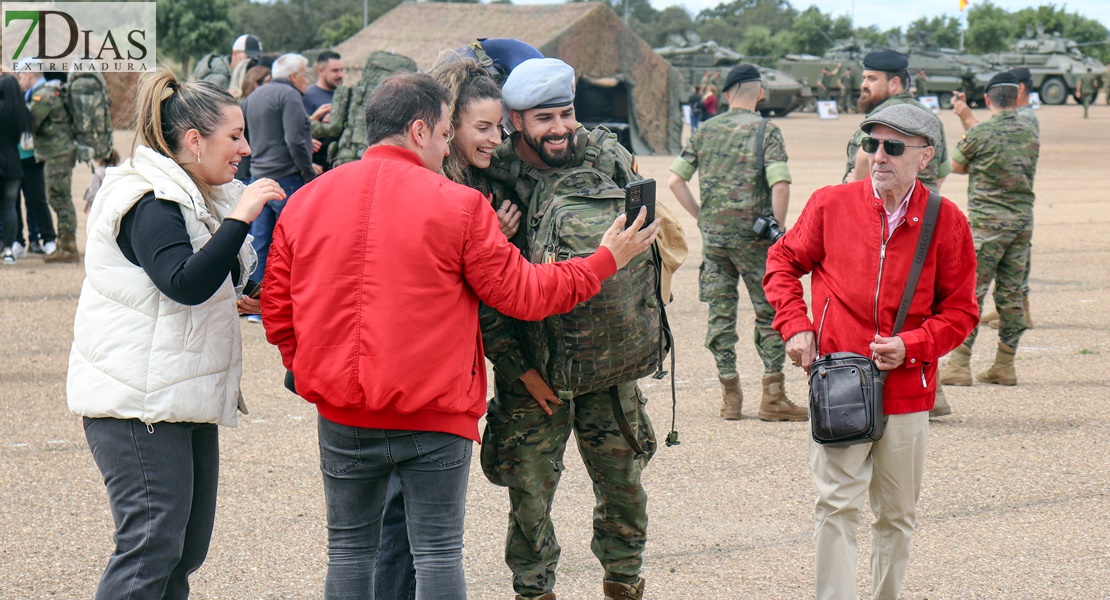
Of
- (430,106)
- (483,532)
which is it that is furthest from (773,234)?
(430,106)

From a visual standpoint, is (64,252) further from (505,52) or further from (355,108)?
(505,52)

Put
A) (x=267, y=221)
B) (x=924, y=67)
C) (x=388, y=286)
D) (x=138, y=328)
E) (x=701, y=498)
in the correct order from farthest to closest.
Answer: (x=924, y=67) < (x=267, y=221) < (x=701, y=498) < (x=138, y=328) < (x=388, y=286)

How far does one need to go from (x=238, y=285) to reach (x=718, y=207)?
3.84 meters

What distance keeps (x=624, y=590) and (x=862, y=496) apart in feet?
2.79

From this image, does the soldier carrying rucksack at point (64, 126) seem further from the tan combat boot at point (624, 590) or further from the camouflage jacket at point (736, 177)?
the tan combat boot at point (624, 590)

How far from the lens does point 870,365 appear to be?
3475mm

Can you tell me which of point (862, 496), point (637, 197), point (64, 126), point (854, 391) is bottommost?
point (862, 496)

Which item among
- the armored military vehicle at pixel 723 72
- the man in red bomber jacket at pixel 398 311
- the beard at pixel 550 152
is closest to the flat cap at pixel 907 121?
the beard at pixel 550 152

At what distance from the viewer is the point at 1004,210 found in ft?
23.9

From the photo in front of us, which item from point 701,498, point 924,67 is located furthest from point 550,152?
point 924,67

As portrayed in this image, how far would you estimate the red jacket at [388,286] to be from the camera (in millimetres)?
2787

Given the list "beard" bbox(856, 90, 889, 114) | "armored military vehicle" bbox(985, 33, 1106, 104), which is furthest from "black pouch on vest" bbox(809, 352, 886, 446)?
"armored military vehicle" bbox(985, 33, 1106, 104)

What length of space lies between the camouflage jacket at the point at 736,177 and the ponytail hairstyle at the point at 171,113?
12.5ft

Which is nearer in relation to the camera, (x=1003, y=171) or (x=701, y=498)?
(x=701, y=498)
